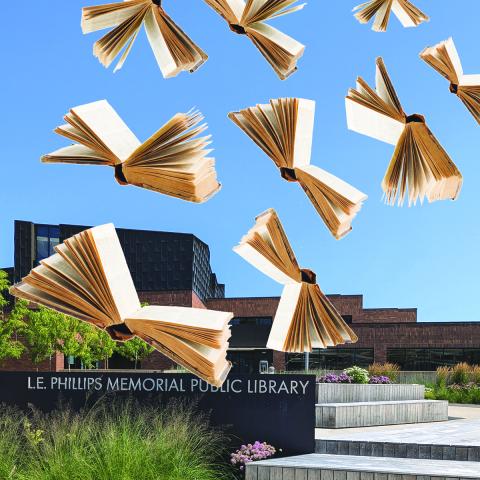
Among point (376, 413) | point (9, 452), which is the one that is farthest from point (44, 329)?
point (9, 452)

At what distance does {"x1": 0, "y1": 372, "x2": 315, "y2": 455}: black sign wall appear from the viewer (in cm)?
1007

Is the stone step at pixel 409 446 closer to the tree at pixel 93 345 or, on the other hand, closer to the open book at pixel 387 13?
the open book at pixel 387 13

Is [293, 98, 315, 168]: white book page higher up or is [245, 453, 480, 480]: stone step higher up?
[293, 98, 315, 168]: white book page

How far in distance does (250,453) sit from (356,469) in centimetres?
183

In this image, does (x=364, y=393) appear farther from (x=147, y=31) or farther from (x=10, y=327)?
(x=10, y=327)

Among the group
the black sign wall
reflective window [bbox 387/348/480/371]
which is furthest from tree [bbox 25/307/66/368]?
the black sign wall

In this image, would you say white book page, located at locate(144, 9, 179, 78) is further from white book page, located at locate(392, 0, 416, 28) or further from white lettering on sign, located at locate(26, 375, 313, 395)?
white lettering on sign, located at locate(26, 375, 313, 395)

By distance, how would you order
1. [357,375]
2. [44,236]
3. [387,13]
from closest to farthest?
1. [387,13]
2. [357,375]
3. [44,236]

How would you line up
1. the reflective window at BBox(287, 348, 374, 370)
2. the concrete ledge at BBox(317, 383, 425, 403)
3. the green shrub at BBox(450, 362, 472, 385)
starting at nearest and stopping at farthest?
1. the concrete ledge at BBox(317, 383, 425, 403)
2. the green shrub at BBox(450, 362, 472, 385)
3. the reflective window at BBox(287, 348, 374, 370)

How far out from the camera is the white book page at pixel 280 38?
3.81ft

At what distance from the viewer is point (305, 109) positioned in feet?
3.63

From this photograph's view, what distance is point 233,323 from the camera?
5388cm

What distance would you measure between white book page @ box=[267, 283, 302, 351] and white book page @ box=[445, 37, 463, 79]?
476 mm

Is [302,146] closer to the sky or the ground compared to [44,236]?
closer to the ground
